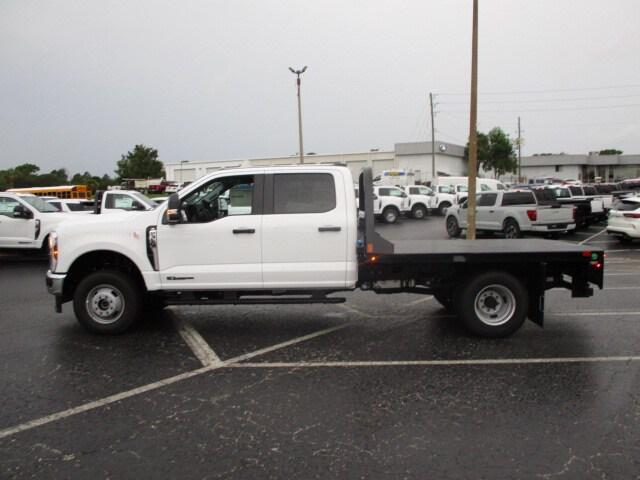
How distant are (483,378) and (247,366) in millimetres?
2302

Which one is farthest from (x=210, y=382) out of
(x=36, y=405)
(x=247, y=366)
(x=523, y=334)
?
(x=523, y=334)

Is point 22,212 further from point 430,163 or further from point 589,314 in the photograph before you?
point 430,163

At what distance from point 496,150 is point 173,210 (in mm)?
72589

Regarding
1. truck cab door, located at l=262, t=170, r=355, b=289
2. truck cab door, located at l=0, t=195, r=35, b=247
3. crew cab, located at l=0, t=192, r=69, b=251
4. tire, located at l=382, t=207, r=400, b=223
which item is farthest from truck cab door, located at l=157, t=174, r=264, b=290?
tire, located at l=382, t=207, r=400, b=223

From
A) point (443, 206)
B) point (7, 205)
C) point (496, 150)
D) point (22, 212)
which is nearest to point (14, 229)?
point (22, 212)

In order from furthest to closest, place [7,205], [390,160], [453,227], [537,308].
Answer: [390,160] → [453,227] → [7,205] → [537,308]

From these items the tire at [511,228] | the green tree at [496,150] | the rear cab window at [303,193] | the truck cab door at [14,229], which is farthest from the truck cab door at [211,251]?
the green tree at [496,150]

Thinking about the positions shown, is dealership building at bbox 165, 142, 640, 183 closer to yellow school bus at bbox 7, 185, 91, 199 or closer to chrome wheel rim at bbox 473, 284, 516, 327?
yellow school bus at bbox 7, 185, 91, 199

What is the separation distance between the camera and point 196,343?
6672 millimetres

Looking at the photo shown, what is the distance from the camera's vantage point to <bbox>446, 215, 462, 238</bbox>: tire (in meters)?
21.8

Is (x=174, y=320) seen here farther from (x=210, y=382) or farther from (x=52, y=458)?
A: (x=52, y=458)

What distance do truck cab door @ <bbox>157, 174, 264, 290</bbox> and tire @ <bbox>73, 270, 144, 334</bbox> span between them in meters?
0.50

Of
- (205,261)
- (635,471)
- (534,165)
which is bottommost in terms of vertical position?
(635,471)

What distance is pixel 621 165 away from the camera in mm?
96500
